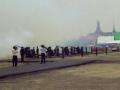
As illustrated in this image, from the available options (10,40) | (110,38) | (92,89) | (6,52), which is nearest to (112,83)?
(92,89)

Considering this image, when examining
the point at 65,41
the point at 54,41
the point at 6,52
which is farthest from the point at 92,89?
the point at 65,41

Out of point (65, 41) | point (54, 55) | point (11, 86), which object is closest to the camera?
point (11, 86)

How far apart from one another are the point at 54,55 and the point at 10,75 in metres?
37.1

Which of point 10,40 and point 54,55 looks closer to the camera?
point 54,55

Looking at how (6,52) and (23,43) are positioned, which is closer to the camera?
(6,52)

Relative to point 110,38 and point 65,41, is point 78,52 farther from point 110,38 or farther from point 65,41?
point 110,38

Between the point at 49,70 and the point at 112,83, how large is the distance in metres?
10.8

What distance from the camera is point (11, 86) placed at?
2188 cm

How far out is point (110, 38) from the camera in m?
133

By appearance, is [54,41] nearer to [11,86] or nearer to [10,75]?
[10,75]

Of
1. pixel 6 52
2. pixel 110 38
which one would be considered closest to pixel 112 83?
pixel 6 52

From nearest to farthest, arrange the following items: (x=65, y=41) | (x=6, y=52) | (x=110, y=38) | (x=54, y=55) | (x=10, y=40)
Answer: (x=54, y=55) < (x=6, y=52) < (x=10, y=40) < (x=65, y=41) < (x=110, y=38)

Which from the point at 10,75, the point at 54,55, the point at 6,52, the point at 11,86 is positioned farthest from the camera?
the point at 6,52

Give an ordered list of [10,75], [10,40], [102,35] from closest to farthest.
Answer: [10,75], [10,40], [102,35]
